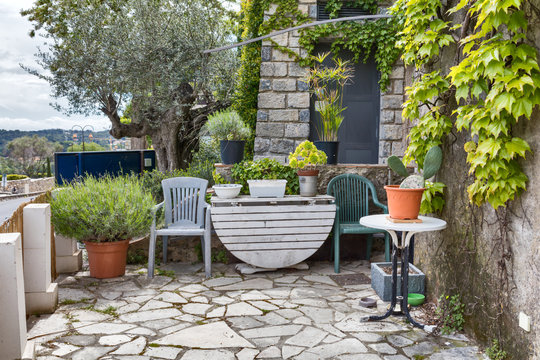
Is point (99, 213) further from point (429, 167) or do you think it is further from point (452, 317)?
point (452, 317)

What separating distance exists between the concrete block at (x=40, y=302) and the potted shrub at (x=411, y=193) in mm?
2566

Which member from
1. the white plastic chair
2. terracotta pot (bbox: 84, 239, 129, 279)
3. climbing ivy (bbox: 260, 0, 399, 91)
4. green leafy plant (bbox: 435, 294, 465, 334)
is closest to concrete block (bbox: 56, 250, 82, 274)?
terracotta pot (bbox: 84, 239, 129, 279)

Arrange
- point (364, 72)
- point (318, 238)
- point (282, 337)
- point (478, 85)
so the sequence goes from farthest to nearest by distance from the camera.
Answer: point (364, 72)
point (318, 238)
point (282, 337)
point (478, 85)

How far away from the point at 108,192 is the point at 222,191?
108 cm

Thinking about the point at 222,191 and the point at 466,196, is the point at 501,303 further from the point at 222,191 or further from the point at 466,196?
the point at 222,191

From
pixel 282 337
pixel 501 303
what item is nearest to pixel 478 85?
pixel 501 303

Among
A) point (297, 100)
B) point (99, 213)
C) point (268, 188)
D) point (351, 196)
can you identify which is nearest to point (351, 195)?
point (351, 196)

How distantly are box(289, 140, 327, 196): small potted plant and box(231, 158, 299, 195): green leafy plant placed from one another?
159 millimetres

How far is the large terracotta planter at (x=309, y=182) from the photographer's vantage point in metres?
4.49

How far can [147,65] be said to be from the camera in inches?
284

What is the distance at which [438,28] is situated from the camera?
3059mm

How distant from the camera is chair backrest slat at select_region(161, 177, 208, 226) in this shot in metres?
4.60

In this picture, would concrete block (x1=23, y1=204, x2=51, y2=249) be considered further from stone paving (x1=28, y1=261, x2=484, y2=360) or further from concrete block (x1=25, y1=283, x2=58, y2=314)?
stone paving (x1=28, y1=261, x2=484, y2=360)

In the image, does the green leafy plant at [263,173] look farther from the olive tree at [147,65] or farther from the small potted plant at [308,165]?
the olive tree at [147,65]
